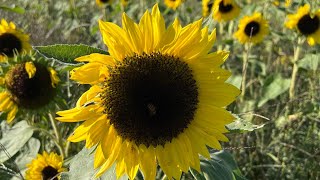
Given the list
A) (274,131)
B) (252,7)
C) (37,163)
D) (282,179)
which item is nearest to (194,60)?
(37,163)

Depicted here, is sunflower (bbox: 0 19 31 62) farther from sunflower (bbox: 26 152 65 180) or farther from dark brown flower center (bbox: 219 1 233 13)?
dark brown flower center (bbox: 219 1 233 13)

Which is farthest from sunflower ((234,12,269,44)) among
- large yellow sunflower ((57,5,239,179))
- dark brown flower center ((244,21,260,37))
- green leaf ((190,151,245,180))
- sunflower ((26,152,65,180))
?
large yellow sunflower ((57,5,239,179))

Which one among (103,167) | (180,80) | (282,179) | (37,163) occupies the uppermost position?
(180,80)

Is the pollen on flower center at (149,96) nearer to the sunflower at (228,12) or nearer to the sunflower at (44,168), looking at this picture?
the sunflower at (44,168)

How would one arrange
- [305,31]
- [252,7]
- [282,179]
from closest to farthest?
[282,179] → [305,31] → [252,7]

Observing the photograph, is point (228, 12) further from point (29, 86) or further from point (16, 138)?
point (16, 138)

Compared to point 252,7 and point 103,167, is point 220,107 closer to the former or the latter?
point 103,167

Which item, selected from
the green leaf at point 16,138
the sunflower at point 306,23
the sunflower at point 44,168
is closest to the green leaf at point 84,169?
the sunflower at point 44,168
